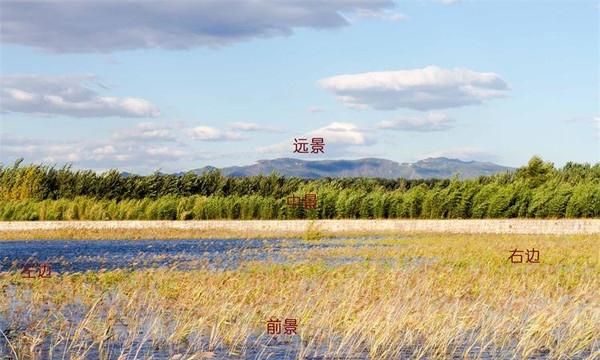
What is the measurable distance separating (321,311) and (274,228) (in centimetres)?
2859

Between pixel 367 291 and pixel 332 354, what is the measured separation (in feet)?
14.5

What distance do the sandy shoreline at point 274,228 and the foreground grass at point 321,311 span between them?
18.7 m

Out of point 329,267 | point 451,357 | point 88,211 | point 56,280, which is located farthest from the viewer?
point 88,211

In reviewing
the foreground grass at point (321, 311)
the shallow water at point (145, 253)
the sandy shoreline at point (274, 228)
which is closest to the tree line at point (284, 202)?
the sandy shoreline at point (274, 228)

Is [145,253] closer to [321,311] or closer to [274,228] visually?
[274,228]

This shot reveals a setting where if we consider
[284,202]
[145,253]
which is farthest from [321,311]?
[284,202]

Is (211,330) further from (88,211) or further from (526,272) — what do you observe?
(88,211)

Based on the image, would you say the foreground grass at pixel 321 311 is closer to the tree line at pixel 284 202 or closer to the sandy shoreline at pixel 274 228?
the sandy shoreline at pixel 274 228

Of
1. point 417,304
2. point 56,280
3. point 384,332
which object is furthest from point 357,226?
point 384,332

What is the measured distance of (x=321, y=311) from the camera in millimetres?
15609

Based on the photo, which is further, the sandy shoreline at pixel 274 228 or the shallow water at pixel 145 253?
the sandy shoreline at pixel 274 228

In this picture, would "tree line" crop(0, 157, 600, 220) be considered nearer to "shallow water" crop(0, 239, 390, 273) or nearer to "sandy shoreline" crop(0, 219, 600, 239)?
"sandy shoreline" crop(0, 219, 600, 239)

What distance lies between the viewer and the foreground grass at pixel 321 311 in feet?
44.2

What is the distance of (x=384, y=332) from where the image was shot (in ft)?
43.3
